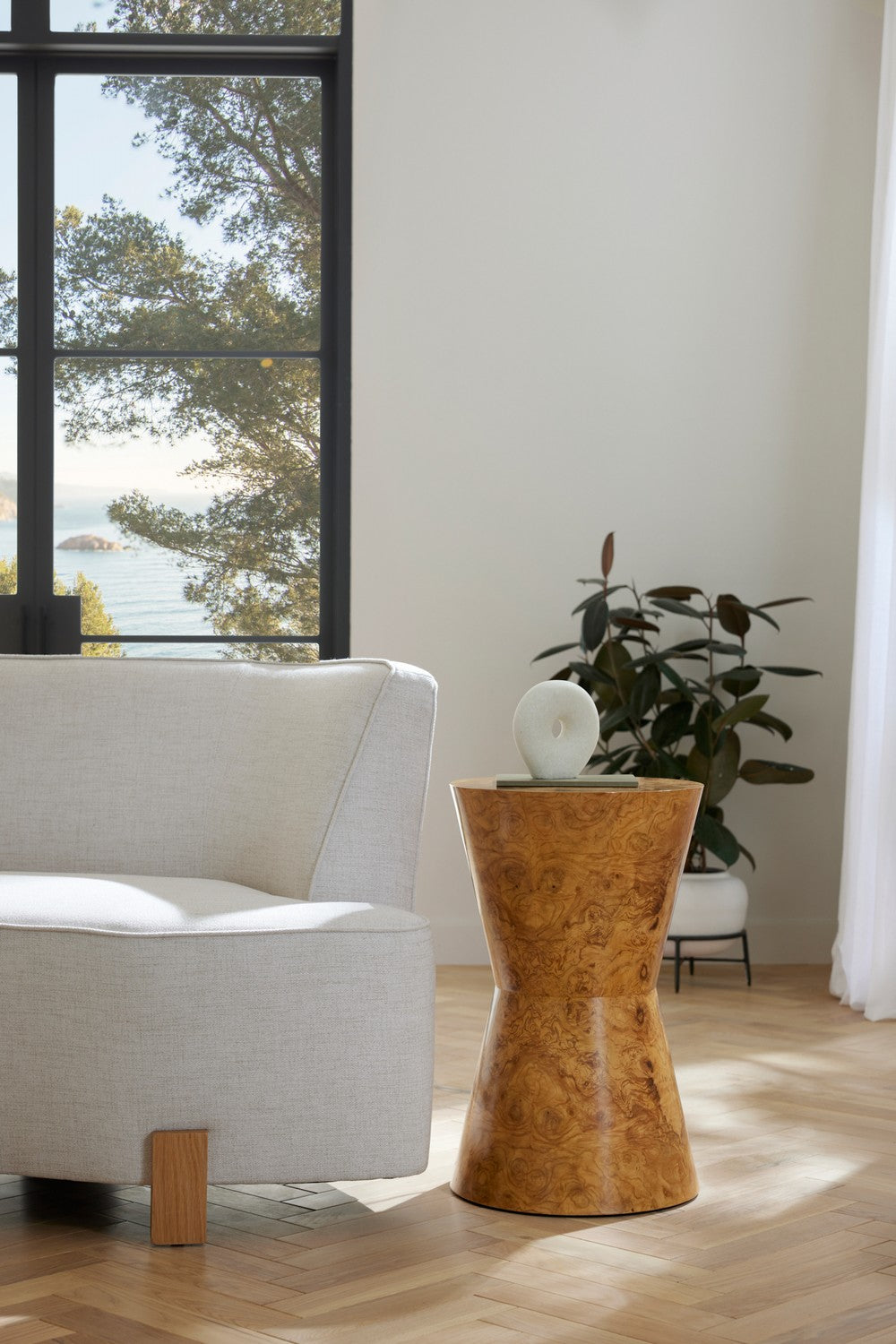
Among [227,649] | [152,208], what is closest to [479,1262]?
[227,649]

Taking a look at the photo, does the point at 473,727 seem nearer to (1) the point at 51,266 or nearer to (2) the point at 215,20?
(1) the point at 51,266

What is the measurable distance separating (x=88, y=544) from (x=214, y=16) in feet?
5.02

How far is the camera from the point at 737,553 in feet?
14.3

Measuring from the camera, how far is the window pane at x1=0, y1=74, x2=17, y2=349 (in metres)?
4.43

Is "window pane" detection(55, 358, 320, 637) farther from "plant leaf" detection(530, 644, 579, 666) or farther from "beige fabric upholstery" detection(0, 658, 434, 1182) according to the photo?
"beige fabric upholstery" detection(0, 658, 434, 1182)

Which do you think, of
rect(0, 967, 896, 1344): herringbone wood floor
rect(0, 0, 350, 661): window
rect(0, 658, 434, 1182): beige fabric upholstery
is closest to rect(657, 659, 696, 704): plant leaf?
rect(0, 0, 350, 661): window

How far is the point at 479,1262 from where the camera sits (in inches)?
73.2

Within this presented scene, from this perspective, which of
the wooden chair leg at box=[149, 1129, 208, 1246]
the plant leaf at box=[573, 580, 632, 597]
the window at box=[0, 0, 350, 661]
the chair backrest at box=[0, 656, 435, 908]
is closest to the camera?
the wooden chair leg at box=[149, 1129, 208, 1246]

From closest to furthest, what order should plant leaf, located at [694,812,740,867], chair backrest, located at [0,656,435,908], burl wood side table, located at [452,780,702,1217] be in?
1. burl wood side table, located at [452,780,702,1217]
2. chair backrest, located at [0,656,435,908]
3. plant leaf, located at [694,812,740,867]

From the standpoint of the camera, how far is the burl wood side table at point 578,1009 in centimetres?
206

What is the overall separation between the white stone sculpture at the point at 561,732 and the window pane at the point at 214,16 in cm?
292

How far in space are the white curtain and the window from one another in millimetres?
1491

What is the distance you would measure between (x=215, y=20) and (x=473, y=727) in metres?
2.12

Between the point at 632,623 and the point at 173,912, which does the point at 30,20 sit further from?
the point at 173,912
